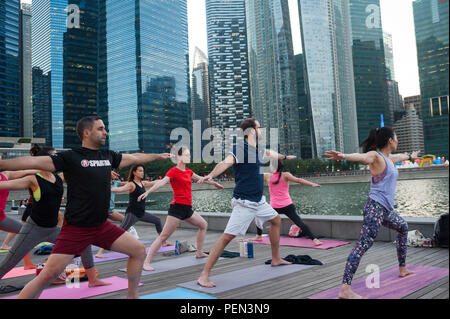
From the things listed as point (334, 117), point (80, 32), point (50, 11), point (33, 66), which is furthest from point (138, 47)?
point (334, 117)

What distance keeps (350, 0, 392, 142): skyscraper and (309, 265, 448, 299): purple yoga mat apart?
157 m

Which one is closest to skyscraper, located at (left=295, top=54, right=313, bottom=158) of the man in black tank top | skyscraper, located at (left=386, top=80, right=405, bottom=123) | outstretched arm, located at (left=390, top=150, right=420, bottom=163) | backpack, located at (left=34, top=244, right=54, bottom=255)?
skyscraper, located at (left=386, top=80, right=405, bottom=123)

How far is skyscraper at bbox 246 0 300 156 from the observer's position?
142 m

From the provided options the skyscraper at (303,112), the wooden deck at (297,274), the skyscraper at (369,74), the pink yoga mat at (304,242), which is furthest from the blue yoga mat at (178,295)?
the skyscraper at (369,74)

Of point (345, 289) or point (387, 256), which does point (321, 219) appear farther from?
point (345, 289)

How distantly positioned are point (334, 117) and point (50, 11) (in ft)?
395

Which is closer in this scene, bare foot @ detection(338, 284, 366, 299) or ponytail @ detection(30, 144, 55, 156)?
bare foot @ detection(338, 284, 366, 299)

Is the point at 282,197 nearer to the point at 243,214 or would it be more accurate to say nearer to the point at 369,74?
the point at 243,214

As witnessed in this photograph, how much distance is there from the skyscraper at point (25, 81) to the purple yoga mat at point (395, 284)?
505 ft

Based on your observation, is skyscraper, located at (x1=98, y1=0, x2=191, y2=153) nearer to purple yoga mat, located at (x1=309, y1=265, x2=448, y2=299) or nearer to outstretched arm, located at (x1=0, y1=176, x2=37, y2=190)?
outstretched arm, located at (x1=0, y1=176, x2=37, y2=190)

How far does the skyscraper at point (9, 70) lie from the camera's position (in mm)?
108688

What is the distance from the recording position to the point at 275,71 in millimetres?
151625

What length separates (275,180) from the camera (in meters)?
7.82

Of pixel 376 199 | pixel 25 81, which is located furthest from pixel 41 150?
pixel 25 81
